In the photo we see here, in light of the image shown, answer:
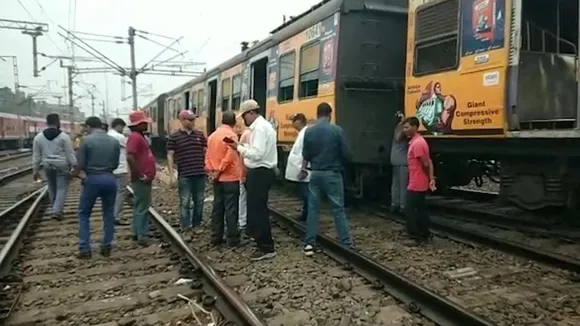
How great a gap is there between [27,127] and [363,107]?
47254mm

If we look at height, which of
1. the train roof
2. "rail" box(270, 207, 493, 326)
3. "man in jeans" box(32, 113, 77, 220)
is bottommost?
"rail" box(270, 207, 493, 326)

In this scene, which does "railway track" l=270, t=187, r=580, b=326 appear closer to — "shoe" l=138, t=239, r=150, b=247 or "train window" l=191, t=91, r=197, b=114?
"shoe" l=138, t=239, r=150, b=247

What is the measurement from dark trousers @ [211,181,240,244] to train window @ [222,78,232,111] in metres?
8.31

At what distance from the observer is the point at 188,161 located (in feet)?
26.6

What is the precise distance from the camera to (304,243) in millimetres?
7191

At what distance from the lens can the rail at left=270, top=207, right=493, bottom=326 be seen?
164 inches

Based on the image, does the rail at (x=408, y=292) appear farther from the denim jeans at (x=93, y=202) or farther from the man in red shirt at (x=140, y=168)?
the denim jeans at (x=93, y=202)

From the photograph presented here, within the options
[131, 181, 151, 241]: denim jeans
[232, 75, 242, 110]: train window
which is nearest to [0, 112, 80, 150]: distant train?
[232, 75, 242, 110]: train window

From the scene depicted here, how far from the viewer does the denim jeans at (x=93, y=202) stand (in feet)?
22.0

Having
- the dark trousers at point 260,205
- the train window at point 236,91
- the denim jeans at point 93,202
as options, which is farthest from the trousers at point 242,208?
the train window at point 236,91

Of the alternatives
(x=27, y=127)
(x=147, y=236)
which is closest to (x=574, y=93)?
(x=147, y=236)

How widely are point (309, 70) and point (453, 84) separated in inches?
128

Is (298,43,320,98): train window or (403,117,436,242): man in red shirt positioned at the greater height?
(298,43,320,98): train window

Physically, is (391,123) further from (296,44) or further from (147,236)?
(147,236)
